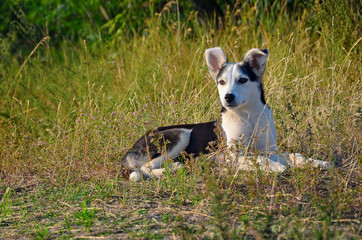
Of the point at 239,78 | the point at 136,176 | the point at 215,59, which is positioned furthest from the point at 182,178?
the point at 215,59

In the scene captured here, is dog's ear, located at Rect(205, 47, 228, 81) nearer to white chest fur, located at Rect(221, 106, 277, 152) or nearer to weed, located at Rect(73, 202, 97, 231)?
white chest fur, located at Rect(221, 106, 277, 152)

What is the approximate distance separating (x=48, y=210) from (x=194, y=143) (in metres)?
1.82

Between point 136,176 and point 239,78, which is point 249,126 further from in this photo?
point 136,176

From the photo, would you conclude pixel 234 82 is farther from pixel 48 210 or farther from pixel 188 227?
pixel 48 210

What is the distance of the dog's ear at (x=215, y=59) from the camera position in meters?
5.09

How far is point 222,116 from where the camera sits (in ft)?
16.7

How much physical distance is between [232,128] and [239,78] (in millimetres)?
556

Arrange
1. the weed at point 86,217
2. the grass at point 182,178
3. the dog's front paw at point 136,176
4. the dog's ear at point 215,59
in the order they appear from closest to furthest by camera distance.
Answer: the grass at point 182,178 < the weed at point 86,217 < the dog's front paw at point 136,176 < the dog's ear at point 215,59

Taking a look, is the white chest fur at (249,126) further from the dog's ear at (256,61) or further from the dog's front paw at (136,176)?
the dog's front paw at (136,176)

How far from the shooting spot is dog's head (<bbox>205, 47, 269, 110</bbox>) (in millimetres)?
4680

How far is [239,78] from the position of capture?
476cm

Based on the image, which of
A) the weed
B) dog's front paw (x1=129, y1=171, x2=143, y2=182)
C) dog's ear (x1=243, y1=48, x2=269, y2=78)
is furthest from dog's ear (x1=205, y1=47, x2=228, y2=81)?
the weed

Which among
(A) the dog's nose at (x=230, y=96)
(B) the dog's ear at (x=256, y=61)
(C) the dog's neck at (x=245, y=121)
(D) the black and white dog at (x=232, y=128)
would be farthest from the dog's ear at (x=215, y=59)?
(A) the dog's nose at (x=230, y=96)

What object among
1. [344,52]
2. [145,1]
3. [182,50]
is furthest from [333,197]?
[145,1]
